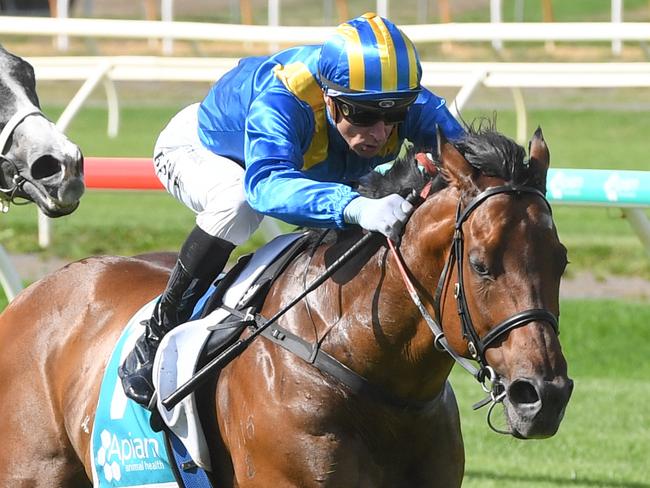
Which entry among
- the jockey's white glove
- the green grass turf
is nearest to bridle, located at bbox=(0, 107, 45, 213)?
the jockey's white glove

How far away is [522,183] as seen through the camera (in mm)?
3432

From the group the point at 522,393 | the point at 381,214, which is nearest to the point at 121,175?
the point at 381,214

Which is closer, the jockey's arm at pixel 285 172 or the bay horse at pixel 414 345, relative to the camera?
the bay horse at pixel 414 345

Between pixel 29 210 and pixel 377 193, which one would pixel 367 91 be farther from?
pixel 29 210

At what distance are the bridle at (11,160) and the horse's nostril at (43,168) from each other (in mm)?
49

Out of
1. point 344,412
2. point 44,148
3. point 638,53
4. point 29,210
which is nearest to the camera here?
point 344,412

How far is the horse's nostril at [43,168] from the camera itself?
397 centimetres

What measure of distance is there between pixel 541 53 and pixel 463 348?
66.7ft

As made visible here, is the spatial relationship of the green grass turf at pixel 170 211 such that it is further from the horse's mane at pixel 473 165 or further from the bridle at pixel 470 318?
the bridle at pixel 470 318

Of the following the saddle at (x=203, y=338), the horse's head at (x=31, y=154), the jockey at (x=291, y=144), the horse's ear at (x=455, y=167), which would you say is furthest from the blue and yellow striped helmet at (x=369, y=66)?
the horse's head at (x=31, y=154)

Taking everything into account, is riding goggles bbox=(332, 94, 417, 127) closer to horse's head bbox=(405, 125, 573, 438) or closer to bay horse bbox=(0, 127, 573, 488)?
bay horse bbox=(0, 127, 573, 488)

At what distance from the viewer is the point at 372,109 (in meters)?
3.77

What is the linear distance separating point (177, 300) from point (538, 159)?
1.25 metres

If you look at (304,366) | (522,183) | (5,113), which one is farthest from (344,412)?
(5,113)
